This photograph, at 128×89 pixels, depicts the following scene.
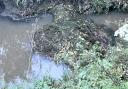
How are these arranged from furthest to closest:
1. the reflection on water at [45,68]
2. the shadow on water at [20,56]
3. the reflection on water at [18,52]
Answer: the reflection on water at [18,52], the shadow on water at [20,56], the reflection on water at [45,68]

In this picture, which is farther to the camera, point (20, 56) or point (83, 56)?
point (20, 56)

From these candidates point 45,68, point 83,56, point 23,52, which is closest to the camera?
point 83,56

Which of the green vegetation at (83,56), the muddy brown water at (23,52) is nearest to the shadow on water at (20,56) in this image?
the muddy brown water at (23,52)

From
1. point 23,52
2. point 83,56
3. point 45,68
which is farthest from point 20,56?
point 83,56

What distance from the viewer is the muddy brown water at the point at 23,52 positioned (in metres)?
8.38

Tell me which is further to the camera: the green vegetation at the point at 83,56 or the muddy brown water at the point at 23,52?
the muddy brown water at the point at 23,52

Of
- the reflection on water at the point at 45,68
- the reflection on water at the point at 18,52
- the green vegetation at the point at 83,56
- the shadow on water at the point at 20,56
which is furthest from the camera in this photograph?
the reflection on water at the point at 18,52

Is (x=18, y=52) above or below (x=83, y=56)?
below

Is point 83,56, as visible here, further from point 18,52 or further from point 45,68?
point 18,52

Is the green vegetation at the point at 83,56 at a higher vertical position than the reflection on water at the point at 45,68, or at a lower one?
higher

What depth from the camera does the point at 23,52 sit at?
9.25 m

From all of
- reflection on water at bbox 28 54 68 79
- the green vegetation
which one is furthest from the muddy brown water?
the green vegetation

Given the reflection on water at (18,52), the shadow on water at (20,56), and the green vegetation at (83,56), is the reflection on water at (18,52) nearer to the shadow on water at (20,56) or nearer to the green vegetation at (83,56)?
the shadow on water at (20,56)

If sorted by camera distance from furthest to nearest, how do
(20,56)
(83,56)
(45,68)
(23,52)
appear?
1. (23,52)
2. (20,56)
3. (45,68)
4. (83,56)
